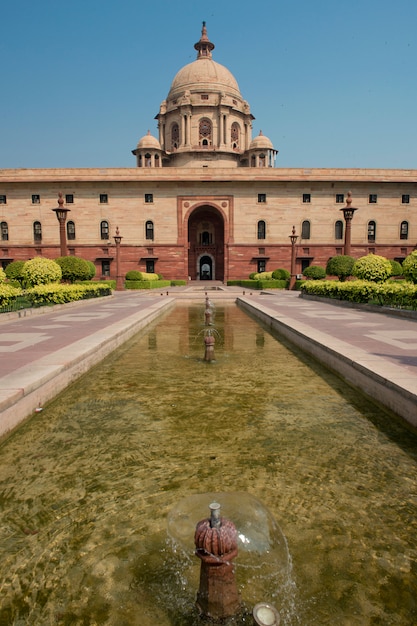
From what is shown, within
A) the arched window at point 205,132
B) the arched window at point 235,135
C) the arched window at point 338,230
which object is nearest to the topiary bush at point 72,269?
the arched window at point 338,230

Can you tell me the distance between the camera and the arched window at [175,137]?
48.6 meters

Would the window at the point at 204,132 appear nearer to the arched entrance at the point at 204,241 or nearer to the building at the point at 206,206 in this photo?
the arched entrance at the point at 204,241

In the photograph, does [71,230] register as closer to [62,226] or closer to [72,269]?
[62,226]

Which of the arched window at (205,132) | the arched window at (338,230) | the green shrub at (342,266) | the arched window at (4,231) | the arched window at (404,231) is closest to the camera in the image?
the green shrub at (342,266)

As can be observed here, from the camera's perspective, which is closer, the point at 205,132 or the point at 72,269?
the point at 72,269

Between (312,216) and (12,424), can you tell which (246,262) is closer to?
(312,216)

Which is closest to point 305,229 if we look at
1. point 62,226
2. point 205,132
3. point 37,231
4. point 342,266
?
point 342,266

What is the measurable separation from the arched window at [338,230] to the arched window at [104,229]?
22.0 metres

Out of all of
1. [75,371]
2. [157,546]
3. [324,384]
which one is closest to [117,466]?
[157,546]

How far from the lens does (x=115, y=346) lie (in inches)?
324

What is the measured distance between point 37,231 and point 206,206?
1644 cm

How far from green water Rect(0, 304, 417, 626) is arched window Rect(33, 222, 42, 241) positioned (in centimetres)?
3548

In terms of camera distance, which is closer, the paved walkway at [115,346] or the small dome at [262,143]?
the paved walkway at [115,346]

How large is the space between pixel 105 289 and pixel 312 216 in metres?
24.0
